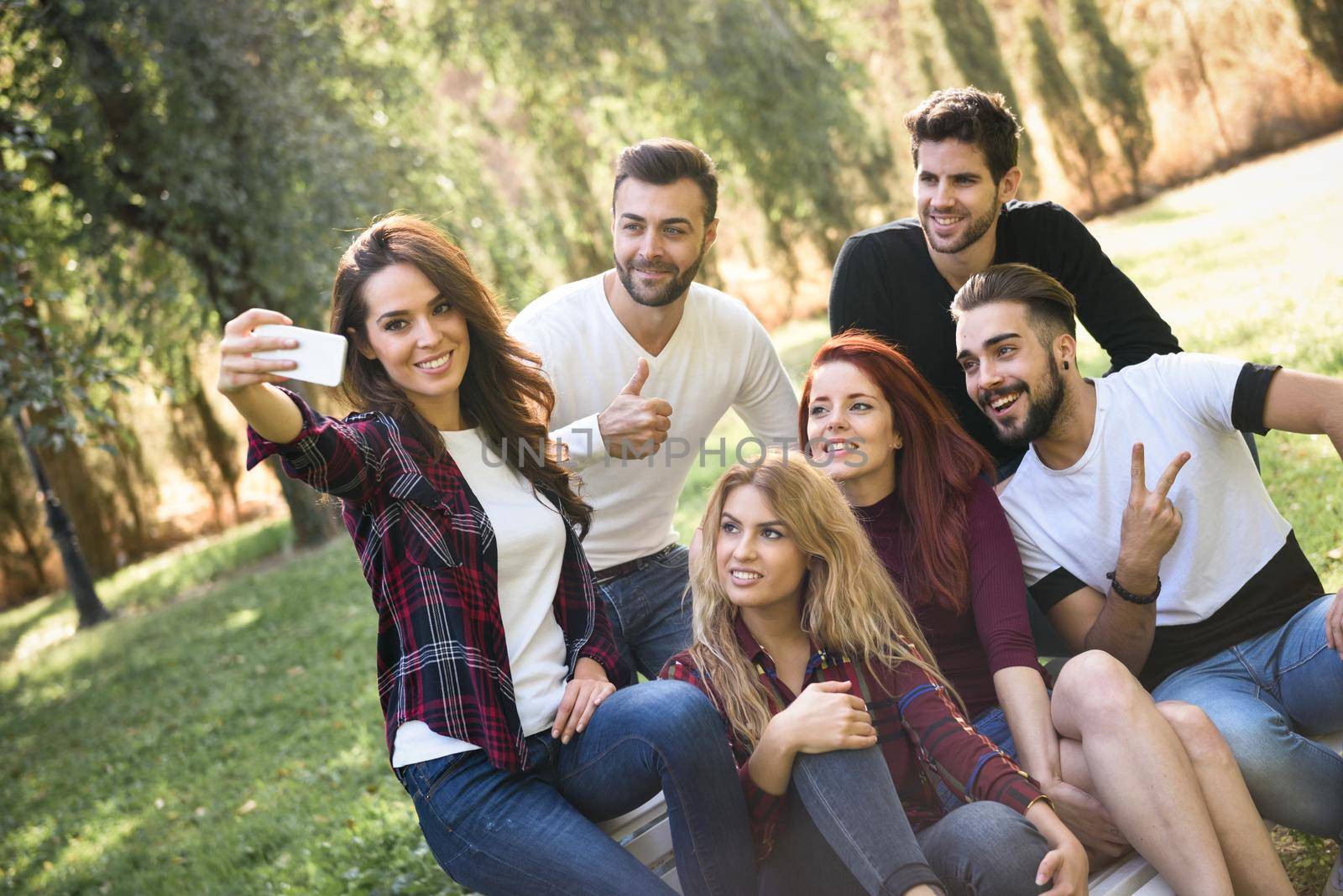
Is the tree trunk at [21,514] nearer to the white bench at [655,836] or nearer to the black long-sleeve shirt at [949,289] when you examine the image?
the black long-sleeve shirt at [949,289]

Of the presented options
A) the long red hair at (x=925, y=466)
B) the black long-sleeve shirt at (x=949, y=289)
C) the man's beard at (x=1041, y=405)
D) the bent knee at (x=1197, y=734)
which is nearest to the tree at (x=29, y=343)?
the black long-sleeve shirt at (x=949, y=289)

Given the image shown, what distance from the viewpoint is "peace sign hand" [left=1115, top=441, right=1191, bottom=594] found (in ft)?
7.20

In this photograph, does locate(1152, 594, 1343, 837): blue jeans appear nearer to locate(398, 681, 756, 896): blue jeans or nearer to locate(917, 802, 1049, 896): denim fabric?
locate(917, 802, 1049, 896): denim fabric

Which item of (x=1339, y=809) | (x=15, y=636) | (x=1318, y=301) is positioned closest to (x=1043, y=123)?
(x=1318, y=301)

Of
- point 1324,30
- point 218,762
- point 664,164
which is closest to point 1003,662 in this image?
point 664,164

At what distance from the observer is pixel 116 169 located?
7910 millimetres

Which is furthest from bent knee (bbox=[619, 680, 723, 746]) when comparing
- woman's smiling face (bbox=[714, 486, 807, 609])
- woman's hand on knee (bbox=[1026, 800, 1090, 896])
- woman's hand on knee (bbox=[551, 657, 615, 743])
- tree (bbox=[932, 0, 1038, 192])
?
tree (bbox=[932, 0, 1038, 192])

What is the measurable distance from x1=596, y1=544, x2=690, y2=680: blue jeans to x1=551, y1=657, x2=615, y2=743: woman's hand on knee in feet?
2.40

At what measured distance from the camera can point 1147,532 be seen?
2201mm

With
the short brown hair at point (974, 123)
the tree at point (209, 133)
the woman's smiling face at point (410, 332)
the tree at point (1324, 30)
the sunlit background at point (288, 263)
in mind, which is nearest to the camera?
the woman's smiling face at point (410, 332)

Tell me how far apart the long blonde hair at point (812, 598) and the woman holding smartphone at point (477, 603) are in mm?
161

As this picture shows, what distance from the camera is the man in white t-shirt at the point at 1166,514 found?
2.19 m

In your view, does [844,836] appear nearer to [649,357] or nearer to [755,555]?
[755,555]

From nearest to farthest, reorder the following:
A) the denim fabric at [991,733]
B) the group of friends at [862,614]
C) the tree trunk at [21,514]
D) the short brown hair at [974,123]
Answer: the group of friends at [862,614], the denim fabric at [991,733], the short brown hair at [974,123], the tree trunk at [21,514]
